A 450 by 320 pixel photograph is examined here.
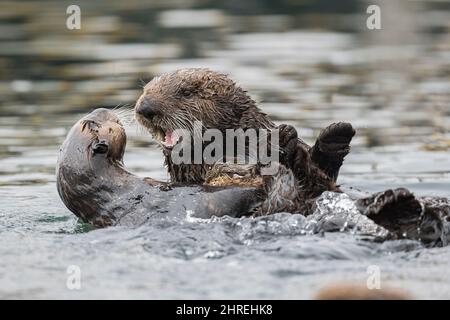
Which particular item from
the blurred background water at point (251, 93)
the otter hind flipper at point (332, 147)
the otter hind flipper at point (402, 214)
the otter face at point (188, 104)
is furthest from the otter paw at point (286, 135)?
the otter face at point (188, 104)

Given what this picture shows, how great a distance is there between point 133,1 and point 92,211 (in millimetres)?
9692

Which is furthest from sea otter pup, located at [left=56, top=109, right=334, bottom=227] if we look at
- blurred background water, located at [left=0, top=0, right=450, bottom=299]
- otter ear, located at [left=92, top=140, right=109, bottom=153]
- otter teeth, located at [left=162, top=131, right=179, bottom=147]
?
otter teeth, located at [left=162, top=131, right=179, bottom=147]

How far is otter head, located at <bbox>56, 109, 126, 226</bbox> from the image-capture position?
6.56 metres

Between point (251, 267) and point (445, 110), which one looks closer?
point (251, 267)

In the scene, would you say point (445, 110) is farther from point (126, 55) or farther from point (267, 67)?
point (126, 55)

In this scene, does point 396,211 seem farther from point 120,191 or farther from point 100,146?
point 100,146

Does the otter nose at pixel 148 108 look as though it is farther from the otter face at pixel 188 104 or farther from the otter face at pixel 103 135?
the otter face at pixel 103 135

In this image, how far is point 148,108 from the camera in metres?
6.77

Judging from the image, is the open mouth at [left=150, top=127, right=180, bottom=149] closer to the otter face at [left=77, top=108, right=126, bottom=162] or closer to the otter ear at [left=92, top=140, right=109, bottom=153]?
the otter face at [left=77, top=108, right=126, bottom=162]

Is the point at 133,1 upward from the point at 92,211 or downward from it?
upward

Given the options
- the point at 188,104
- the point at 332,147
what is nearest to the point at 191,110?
the point at 188,104

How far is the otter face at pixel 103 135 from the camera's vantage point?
6.61 meters

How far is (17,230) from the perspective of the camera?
6.86 metres
